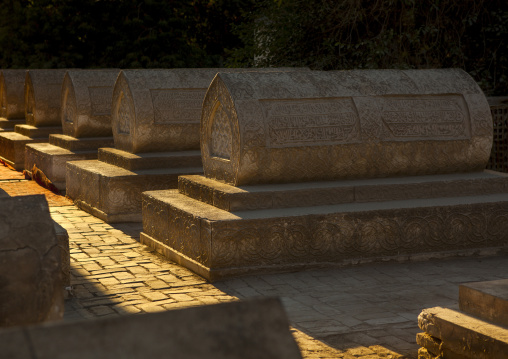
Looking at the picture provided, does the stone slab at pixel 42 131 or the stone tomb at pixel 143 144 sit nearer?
the stone tomb at pixel 143 144

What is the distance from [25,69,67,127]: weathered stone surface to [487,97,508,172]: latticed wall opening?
7.07 meters

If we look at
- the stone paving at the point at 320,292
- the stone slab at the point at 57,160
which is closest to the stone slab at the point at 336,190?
the stone paving at the point at 320,292

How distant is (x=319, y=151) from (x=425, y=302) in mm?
1850

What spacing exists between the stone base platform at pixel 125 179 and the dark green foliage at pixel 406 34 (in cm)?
428

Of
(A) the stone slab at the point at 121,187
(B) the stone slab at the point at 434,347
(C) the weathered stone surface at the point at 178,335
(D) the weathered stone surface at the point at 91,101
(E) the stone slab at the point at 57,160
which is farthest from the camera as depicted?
(D) the weathered stone surface at the point at 91,101

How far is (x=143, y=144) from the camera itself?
29.9ft

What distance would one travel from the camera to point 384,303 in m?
5.32

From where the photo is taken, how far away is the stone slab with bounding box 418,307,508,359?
12.5 feet

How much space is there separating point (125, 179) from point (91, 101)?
2738mm

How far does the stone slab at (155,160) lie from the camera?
8.87m

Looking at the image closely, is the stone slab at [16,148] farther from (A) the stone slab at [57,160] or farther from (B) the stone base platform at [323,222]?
(B) the stone base platform at [323,222]

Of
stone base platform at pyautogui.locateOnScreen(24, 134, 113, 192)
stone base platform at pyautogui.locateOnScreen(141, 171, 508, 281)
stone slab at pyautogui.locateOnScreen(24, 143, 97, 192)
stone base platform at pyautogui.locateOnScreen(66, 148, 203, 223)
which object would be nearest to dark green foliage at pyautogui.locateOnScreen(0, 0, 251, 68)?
stone base platform at pyautogui.locateOnScreen(24, 134, 113, 192)

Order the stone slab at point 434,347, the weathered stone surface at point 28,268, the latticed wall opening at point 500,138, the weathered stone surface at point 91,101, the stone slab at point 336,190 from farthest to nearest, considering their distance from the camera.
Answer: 1. the weathered stone surface at point 91,101
2. the latticed wall opening at point 500,138
3. the stone slab at point 336,190
4. the stone slab at point 434,347
5. the weathered stone surface at point 28,268

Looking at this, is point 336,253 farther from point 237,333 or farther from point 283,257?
point 237,333
